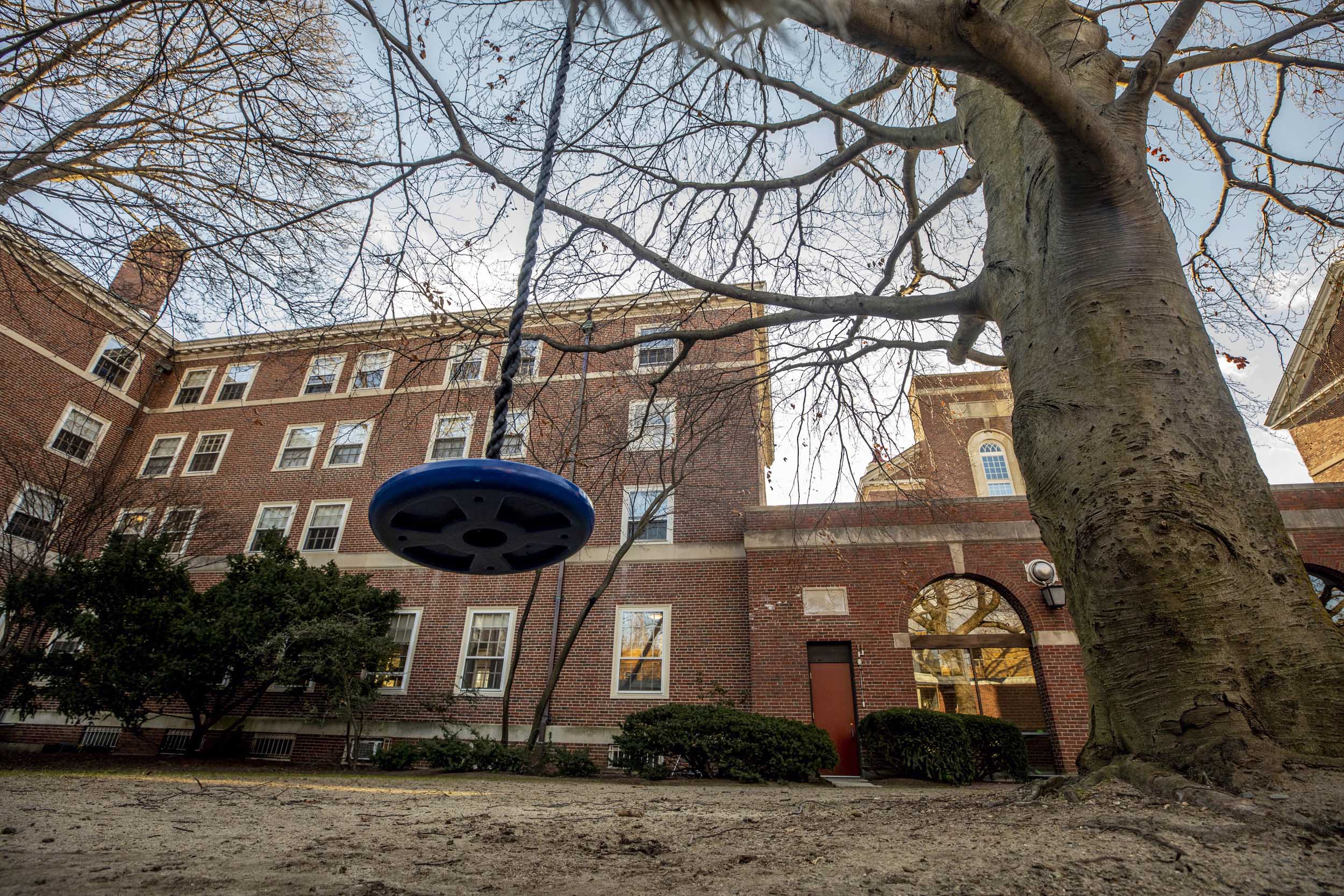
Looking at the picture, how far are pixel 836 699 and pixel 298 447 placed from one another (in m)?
17.1

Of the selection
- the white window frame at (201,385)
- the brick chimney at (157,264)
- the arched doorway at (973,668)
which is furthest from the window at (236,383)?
the arched doorway at (973,668)

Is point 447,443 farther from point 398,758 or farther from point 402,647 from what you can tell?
point 398,758

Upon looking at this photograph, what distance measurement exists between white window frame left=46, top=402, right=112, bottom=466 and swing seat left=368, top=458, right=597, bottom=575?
21.1m

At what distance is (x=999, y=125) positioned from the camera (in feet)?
14.5

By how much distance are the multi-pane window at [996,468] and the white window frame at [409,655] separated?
1829cm

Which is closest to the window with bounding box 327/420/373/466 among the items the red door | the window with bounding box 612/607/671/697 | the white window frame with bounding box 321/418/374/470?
the white window frame with bounding box 321/418/374/470

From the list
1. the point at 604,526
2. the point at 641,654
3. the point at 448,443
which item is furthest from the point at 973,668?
the point at 448,443

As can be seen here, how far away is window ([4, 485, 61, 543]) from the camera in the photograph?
46.1 feet

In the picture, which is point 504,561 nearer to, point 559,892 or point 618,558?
point 559,892

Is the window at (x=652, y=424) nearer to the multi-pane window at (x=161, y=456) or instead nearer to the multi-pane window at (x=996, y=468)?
the multi-pane window at (x=996, y=468)

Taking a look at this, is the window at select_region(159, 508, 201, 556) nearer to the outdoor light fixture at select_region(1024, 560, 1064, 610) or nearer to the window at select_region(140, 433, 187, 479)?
the window at select_region(140, 433, 187, 479)

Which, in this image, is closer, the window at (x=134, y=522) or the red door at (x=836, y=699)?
the red door at (x=836, y=699)

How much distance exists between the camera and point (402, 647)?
15016 mm

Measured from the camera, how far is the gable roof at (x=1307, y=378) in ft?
38.9
